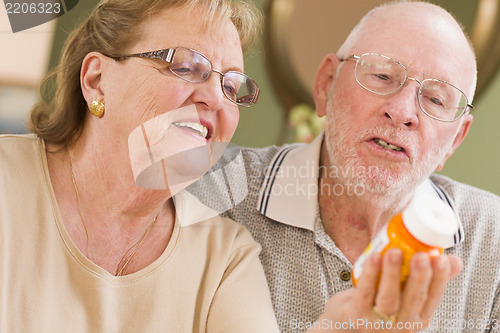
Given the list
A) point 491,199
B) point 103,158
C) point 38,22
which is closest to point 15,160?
point 103,158

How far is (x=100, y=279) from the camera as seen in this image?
1072 mm

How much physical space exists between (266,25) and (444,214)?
62.0 inches

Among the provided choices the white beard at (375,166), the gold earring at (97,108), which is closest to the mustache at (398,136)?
the white beard at (375,166)

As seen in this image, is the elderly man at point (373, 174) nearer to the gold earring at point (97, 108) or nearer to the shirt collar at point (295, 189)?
the shirt collar at point (295, 189)

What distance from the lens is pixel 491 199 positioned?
5.07 ft

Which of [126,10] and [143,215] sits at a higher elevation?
[126,10]

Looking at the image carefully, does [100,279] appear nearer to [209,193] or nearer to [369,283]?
[209,193]

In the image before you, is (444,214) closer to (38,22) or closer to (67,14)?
(67,14)

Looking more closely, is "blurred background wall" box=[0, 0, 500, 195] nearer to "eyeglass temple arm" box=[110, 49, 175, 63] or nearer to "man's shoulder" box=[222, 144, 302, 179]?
"man's shoulder" box=[222, 144, 302, 179]

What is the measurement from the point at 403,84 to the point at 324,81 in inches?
10.6

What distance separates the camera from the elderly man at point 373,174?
1.31 meters

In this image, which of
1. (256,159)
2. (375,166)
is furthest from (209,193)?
(375,166)

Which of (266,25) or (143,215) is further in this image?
(266,25)

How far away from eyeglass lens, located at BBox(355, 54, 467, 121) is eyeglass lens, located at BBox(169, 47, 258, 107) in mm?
364
